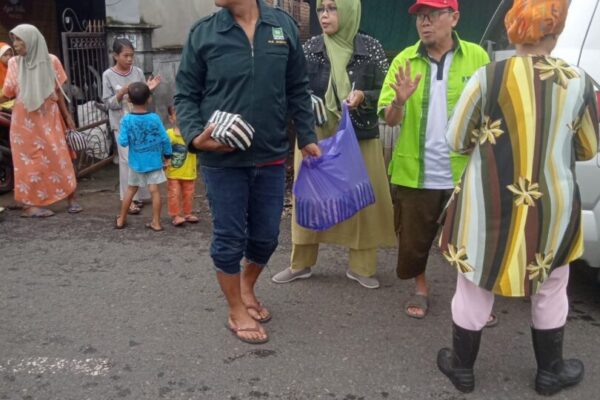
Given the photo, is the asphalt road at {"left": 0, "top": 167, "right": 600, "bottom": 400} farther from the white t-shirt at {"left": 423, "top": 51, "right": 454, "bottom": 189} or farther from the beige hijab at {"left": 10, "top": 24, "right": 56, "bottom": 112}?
the beige hijab at {"left": 10, "top": 24, "right": 56, "bottom": 112}

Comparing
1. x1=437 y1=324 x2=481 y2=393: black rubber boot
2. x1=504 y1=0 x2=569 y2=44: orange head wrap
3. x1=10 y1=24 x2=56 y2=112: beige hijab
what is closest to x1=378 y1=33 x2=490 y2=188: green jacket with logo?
x1=504 y1=0 x2=569 y2=44: orange head wrap

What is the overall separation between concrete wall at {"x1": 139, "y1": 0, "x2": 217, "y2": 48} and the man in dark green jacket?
4.95m

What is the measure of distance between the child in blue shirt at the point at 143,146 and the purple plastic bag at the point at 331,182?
202 cm

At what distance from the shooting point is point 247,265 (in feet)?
11.2

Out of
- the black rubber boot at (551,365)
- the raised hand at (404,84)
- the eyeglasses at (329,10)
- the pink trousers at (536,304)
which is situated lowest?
the black rubber boot at (551,365)

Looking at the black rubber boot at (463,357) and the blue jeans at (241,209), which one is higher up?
the blue jeans at (241,209)

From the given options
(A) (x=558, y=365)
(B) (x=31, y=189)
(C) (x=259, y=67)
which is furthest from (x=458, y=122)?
(B) (x=31, y=189)

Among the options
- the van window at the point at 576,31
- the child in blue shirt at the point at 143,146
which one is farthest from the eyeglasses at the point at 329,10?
the child in blue shirt at the point at 143,146

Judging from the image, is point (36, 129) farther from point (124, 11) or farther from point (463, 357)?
point (463, 357)

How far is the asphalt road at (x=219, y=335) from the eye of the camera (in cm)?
282

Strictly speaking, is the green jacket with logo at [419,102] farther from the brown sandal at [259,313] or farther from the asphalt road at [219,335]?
the brown sandal at [259,313]

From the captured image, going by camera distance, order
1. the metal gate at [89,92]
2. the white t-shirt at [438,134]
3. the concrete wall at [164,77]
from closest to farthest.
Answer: the white t-shirt at [438,134], the metal gate at [89,92], the concrete wall at [164,77]

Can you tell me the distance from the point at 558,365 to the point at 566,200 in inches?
30.7

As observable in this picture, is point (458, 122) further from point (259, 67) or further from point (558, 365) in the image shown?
point (558, 365)
